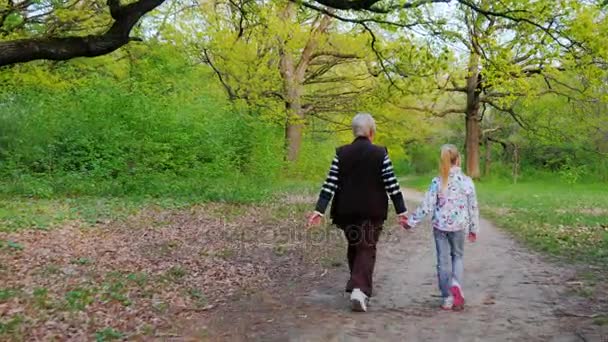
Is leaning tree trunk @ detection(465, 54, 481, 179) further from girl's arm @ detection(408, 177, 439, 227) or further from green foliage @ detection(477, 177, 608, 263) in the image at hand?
girl's arm @ detection(408, 177, 439, 227)

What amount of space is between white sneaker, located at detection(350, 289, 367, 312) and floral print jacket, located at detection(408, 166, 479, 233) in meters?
0.96

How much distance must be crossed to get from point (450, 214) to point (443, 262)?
0.54m

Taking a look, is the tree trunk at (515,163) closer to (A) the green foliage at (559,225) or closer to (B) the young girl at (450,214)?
(A) the green foliage at (559,225)

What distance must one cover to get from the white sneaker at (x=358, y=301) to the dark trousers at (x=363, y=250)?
0.30 feet

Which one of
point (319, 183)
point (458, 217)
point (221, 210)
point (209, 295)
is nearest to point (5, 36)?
point (221, 210)

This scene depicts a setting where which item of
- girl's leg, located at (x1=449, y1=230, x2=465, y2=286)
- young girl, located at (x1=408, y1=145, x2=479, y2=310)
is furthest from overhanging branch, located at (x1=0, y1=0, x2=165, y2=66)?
girl's leg, located at (x1=449, y1=230, x2=465, y2=286)

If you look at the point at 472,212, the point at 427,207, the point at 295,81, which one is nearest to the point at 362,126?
the point at 427,207

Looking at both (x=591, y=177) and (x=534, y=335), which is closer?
(x=534, y=335)

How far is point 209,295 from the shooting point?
700 cm

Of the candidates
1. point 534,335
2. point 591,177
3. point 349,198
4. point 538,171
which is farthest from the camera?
point 538,171

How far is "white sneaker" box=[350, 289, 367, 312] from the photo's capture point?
20.0 ft

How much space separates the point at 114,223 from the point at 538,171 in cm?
4126

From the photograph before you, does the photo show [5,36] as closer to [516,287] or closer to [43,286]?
[43,286]

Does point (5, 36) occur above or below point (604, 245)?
above
